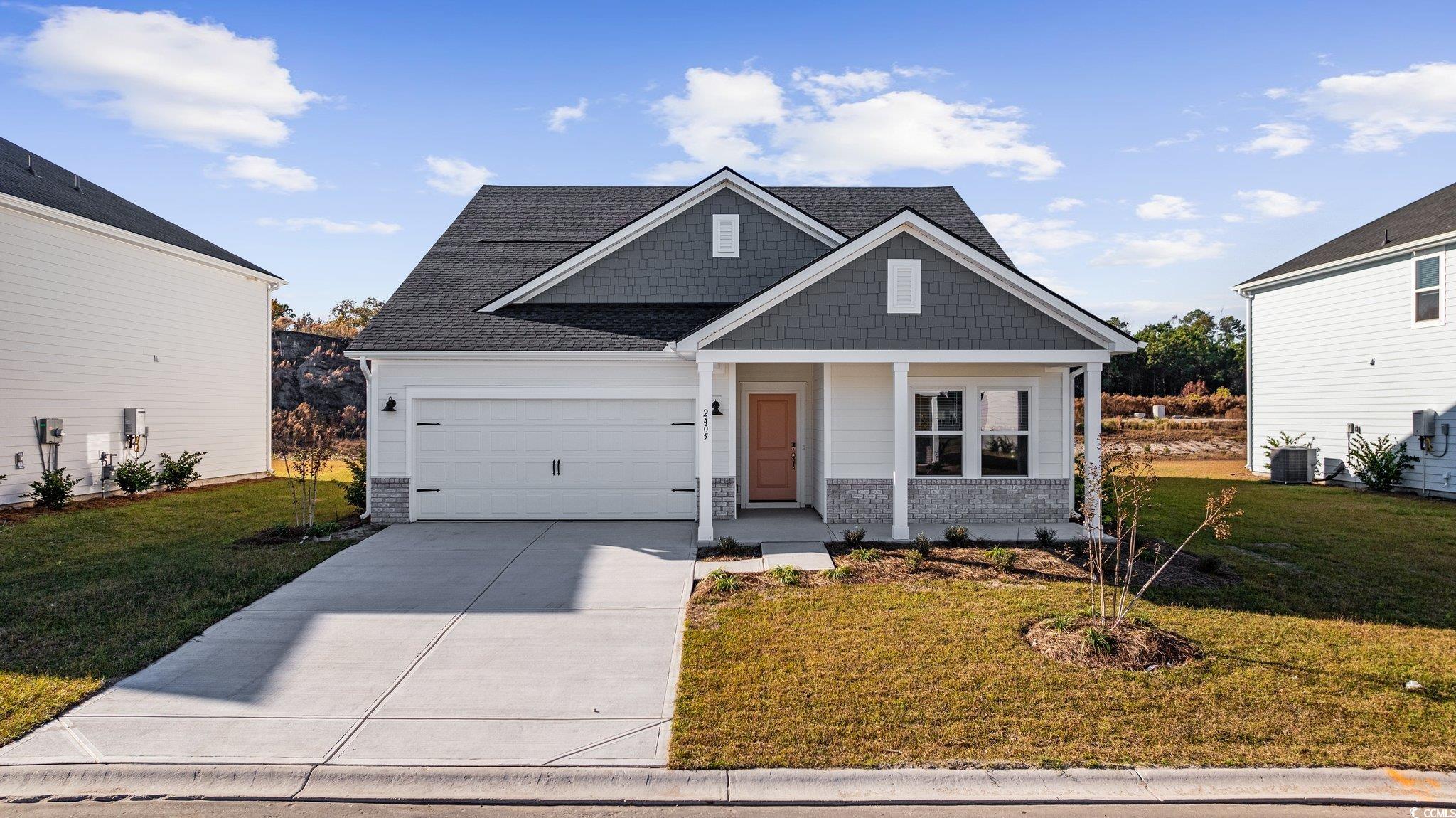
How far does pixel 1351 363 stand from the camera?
17.2m

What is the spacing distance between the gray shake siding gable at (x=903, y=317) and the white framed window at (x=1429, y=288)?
1045 centimetres

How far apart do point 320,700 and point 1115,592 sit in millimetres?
Result: 6883

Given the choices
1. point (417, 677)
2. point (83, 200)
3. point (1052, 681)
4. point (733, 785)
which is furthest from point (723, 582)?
point (83, 200)

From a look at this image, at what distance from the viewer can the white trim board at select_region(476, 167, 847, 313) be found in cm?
1321

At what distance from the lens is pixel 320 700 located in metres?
5.36

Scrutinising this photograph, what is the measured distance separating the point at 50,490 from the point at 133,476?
167cm

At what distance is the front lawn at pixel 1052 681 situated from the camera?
4.53 m

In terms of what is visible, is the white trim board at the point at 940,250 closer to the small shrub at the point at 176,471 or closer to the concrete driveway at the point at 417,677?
the concrete driveway at the point at 417,677

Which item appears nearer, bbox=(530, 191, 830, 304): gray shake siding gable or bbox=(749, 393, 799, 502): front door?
bbox=(749, 393, 799, 502): front door

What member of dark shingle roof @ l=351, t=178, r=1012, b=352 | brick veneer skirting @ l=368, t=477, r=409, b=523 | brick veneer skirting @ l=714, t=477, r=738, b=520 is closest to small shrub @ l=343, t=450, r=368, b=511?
brick veneer skirting @ l=368, t=477, r=409, b=523

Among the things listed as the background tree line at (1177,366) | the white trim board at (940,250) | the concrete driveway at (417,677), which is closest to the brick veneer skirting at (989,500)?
the white trim board at (940,250)

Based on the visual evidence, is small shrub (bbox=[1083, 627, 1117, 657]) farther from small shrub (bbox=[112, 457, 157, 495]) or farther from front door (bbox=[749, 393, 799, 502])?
small shrub (bbox=[112, 457, 157, 495])

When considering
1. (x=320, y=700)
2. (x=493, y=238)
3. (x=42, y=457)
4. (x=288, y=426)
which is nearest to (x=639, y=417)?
(x=493, y=238)

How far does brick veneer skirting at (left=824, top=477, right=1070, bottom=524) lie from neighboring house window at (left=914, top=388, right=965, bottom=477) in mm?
215
